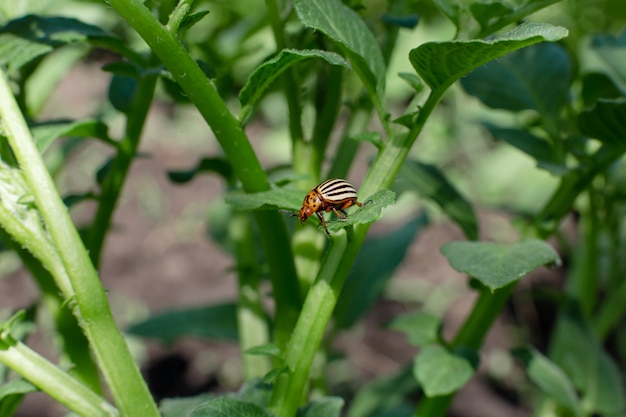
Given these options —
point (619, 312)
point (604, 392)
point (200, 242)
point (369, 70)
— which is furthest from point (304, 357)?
point (200, 242)

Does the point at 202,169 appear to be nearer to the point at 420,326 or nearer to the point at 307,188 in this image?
the point at 307,188

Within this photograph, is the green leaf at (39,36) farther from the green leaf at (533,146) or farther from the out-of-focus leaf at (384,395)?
the out-of-focus leaf at (384,395)

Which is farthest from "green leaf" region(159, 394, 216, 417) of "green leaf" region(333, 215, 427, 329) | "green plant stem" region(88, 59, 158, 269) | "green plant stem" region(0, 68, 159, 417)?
"green leaf" region(333, 215, 427, 329)

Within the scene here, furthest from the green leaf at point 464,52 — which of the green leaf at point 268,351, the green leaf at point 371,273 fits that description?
the green leaf at point 371,273

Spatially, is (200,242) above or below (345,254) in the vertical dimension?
below

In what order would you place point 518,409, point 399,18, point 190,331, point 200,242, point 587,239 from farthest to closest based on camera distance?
point 200,242
point 518,409
point 587,239
point 190,331
point 399,18

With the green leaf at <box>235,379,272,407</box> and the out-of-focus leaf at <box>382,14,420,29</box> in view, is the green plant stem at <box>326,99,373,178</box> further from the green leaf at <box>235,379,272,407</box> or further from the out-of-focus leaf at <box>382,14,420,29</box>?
the green leaf at <box>235,379,272,407</box>

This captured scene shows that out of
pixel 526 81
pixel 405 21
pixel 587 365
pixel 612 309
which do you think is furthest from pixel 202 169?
pixel 612 309

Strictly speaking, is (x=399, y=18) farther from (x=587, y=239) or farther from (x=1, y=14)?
(x=587, y=239)
